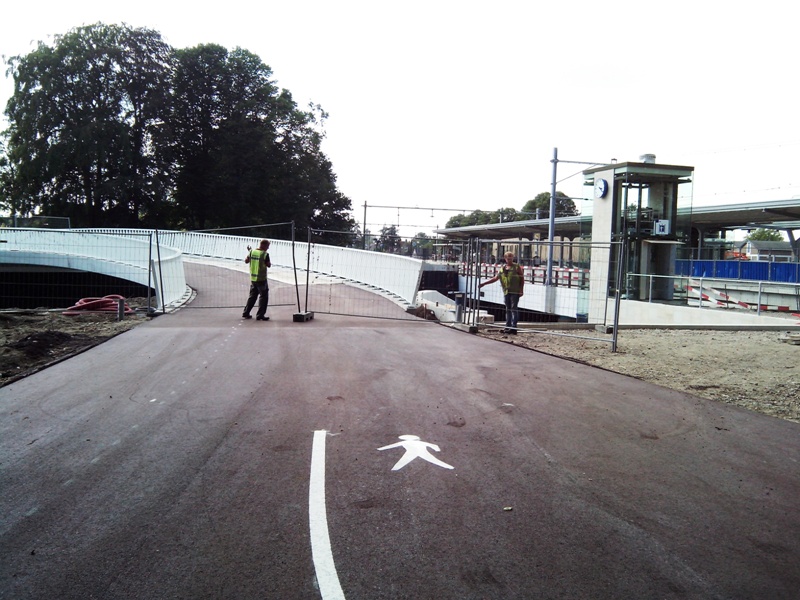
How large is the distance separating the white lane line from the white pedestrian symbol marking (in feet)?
2.01

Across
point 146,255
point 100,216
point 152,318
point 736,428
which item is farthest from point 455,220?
point 736,428

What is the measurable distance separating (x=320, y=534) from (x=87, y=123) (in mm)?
56414

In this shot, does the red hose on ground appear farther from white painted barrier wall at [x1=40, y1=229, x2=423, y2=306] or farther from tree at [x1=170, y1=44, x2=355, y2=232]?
tree at [x1=170, y1=44, x2=355, y2=232]

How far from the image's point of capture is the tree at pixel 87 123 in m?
51.4

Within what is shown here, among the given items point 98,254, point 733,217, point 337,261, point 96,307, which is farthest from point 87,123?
point 733,217

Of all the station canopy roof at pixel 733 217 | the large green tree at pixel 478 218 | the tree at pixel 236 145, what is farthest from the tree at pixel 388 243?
the large green tree at pixel 478 218

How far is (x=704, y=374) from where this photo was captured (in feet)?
30.5

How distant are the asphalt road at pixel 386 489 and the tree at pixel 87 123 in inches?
1965

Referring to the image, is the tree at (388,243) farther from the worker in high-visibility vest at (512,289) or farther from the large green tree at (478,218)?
the large green tree at (478,218)

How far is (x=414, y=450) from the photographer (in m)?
5.48

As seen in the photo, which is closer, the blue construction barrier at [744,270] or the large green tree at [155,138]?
the blue construction barrier at [744,270]

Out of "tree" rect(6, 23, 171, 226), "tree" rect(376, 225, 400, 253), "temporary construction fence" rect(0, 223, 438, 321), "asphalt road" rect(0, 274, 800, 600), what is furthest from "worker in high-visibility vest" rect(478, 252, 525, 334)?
"tree" rect(6, 23, 171, 226)

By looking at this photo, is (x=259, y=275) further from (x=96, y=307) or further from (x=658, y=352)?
(x=658, y=352)

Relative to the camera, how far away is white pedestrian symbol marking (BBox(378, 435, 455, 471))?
515cm
